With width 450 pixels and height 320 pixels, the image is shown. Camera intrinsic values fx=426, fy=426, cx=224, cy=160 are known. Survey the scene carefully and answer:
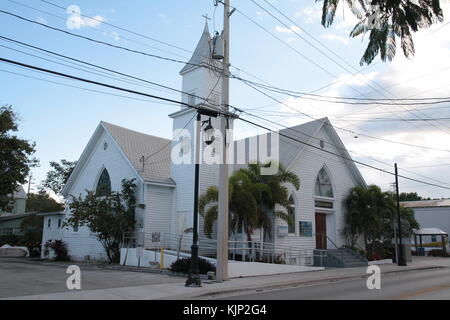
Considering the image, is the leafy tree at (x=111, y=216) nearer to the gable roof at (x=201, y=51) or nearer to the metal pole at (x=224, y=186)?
the gable roof at (x=201, y=51)

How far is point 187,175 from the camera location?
83.9 ft

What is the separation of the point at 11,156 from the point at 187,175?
12402mm

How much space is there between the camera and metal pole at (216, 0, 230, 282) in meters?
16.3

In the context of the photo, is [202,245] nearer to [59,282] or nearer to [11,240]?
[59,282]

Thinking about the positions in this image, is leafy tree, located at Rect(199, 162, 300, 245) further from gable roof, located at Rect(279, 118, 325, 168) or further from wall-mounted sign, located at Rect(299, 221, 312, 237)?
gable roof, located at Rect(279, 118, 325, 168)

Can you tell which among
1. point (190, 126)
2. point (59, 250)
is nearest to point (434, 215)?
point (190, 126)

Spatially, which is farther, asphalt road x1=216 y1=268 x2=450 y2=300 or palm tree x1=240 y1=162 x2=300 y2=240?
palm tree x1=240 y1=162 x2=300 y2=240

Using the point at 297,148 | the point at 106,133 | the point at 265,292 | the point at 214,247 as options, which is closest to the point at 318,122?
the point at 297,148

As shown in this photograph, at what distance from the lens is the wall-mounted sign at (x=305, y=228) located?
87.8 feet

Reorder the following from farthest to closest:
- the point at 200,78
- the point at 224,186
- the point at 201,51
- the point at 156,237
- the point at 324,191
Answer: the point at 324,191 < the point at 201,51 < the point at 200,78 < the point at 156,237 < the point at 224,186

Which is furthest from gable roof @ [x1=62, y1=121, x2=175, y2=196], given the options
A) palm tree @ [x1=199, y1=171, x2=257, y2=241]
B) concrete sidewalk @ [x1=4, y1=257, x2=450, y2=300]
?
concrete sidewalk @ [x1=4, y1=257, x2=450, y2=300]

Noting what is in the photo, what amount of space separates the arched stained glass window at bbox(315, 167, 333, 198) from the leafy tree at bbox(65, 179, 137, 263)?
12.5 metres
